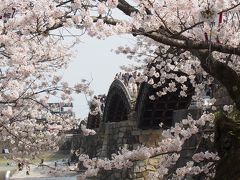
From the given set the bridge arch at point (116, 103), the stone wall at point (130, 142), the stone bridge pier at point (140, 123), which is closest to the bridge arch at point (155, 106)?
the stone bridge pier at point (140, 123)

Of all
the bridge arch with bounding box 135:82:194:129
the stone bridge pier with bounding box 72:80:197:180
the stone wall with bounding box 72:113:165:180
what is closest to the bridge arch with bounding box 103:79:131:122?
the stone bridge pier with bounding box 72:80:197:180

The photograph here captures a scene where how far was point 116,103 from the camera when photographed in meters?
36.1

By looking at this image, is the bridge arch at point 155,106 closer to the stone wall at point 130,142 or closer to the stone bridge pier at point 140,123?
the stone bridge pier at point 140,123

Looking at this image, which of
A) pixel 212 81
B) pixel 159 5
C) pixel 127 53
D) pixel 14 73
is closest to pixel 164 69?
pixel 212 81

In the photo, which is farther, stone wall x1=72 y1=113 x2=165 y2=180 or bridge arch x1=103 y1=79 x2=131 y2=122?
bridge arch x1=103 y1=79 x2=131 y2=122

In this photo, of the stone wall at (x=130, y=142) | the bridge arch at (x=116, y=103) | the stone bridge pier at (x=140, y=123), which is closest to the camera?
the stone wall at (x=130, y=142)

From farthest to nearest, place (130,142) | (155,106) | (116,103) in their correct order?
1. (116,103)
2. (130,142)
3. (155,106)

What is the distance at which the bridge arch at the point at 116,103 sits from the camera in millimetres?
32003

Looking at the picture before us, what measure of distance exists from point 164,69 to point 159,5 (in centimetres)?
558

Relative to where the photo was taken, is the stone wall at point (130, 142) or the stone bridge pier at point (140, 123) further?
the stone bridge pier at point (140, 123)

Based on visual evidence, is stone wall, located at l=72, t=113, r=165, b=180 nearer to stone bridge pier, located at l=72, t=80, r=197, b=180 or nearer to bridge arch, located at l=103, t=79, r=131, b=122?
stone bridge pier, located at l=72, t=80, r=197, b=180

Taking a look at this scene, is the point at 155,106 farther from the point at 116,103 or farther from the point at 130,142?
the point at 116,103

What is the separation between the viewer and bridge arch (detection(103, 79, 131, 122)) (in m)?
32.0

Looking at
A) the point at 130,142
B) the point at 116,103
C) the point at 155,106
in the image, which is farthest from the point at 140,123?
the point at 116,103
